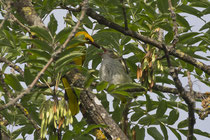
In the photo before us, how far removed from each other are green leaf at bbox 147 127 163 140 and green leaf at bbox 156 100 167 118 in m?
0.27

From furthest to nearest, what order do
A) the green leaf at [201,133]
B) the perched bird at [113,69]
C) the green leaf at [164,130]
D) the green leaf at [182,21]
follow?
the perched bird at [113,69], the green leaf at [164,130], the green leaf at [201,133], the green leaf at [182,21]

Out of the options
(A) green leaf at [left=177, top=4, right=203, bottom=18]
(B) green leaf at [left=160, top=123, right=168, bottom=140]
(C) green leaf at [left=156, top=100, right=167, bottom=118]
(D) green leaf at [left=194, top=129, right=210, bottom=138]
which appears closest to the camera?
(A) green leaf at [left=177, top=4, right=203, bottom=18]

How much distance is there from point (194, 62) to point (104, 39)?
1.05 meters

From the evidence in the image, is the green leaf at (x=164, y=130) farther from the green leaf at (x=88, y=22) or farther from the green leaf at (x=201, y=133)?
the green leaf at (x=88, y=22)

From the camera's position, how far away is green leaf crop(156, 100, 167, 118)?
317 centimetres

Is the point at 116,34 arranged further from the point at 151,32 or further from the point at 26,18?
the point at 26,18

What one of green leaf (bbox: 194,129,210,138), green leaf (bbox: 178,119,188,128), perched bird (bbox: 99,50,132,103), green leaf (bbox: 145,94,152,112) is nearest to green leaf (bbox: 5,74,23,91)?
perched bird (bbox: 99,50,132,103)

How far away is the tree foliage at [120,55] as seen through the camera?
8.18 ft

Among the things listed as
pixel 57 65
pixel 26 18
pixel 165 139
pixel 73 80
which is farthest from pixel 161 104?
pixel 26 18

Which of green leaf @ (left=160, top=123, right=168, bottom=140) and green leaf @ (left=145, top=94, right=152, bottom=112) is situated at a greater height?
green leaf @ (left=145, top=94, right=152, bottom=112)

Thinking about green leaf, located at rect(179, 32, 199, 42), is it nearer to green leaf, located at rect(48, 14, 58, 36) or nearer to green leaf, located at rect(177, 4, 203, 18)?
green leaf, located at rect(177, 4, 203, 18)

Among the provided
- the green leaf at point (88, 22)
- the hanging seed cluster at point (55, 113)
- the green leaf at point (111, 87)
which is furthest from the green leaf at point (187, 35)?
the hanging seed cluster at point (55, 113)

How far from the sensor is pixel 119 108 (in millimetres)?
3529

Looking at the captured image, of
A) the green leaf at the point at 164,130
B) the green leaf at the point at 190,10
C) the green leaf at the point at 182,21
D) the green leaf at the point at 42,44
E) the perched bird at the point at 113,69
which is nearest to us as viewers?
the green leaf at the point at 42,44
